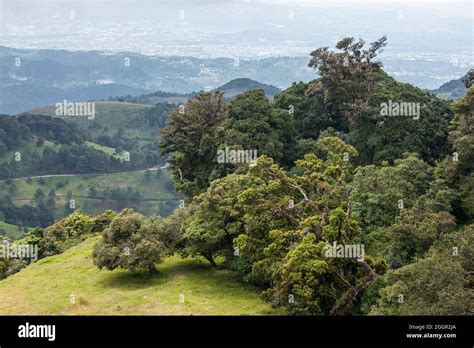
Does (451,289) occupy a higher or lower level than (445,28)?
lower

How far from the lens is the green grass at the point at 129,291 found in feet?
81.2

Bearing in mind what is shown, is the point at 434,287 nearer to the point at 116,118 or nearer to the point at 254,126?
the point at 254,126

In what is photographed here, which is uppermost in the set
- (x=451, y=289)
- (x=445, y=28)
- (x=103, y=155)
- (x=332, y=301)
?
(x=445, y=28)

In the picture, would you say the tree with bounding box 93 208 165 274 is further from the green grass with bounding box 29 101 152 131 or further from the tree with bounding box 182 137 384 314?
the green grass with bounding box 29 101 152 131

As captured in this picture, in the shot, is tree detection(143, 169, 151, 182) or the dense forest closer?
the dense forest

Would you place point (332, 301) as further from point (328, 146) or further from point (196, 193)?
point (196, 193)

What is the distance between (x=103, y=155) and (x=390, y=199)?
12810 cm

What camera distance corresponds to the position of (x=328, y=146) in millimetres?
31312

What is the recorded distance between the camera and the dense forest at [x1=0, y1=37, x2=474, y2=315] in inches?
862

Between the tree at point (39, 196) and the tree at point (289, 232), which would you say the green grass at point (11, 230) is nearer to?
the tree at point (39, 196)

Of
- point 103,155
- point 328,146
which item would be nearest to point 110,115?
Result: point 103,155

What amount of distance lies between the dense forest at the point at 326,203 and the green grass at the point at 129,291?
37.9 inches

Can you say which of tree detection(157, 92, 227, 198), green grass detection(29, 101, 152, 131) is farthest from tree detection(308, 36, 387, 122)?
green grass detection(29, 101, 152, 131)

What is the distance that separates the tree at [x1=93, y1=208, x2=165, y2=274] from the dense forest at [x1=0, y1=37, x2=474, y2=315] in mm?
74
